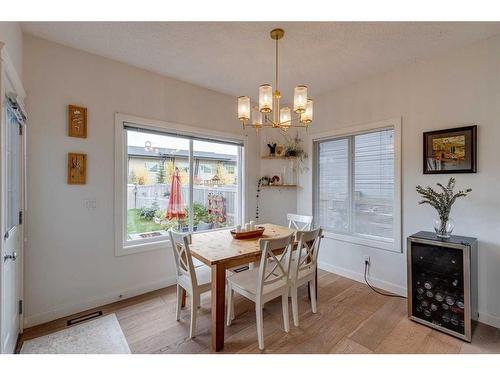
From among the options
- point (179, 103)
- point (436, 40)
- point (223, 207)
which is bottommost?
point (223, 207)

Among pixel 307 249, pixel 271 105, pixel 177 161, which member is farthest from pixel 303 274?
pixel 177 161

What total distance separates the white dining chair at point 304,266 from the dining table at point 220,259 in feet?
1.29

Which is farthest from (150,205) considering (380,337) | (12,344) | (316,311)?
(380,337)

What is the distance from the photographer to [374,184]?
3061 millimetres

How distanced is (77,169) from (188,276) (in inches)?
61.7

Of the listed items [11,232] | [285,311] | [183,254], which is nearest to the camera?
[11,232]

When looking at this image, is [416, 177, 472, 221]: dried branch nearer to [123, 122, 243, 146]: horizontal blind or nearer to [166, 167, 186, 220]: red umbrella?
[123, 122, 243, 146]: horizontal blind

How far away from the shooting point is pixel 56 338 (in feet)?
6.37

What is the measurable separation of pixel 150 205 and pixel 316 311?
2.29 metres

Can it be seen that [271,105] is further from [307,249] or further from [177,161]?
[177,161]

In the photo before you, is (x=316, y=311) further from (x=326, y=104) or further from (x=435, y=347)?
(x=326, y=104)

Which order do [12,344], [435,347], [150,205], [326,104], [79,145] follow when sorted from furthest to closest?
[326,104]
[150,205]
[79,145]
[435,347]
[12,344]

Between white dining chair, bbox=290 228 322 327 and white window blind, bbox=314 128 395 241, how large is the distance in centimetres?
122

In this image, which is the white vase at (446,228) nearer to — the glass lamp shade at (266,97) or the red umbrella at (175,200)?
the glass lamp shade at (266,97)
